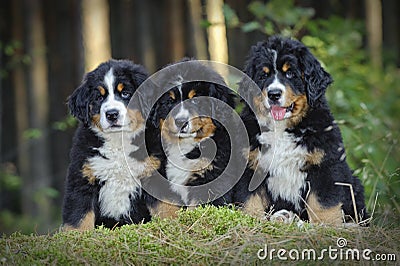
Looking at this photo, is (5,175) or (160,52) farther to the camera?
(160,52)

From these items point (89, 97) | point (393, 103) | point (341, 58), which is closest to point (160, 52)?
point (393, 103)

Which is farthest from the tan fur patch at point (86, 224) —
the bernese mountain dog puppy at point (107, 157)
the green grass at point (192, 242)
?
the green grass at point (192, 242)

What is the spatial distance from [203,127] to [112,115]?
76cm

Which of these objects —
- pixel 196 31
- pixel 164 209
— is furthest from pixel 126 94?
pixel 196 31

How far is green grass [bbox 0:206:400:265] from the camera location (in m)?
3.42

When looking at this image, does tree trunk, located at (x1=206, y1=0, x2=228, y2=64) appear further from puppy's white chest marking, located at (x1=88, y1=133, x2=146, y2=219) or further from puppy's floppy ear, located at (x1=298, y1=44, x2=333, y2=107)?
puppy's white chest marking, located at (x1=88, y1=133, x2=146, y2=219)

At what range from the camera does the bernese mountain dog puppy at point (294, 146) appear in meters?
4.47

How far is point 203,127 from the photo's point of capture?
4707 mm

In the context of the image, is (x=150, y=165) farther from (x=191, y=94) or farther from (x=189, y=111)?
(x=191, y=94)

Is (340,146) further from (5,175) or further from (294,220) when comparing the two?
(5,175)

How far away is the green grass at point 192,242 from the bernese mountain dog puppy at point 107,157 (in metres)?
0.75

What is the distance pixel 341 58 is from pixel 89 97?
16.8 ft

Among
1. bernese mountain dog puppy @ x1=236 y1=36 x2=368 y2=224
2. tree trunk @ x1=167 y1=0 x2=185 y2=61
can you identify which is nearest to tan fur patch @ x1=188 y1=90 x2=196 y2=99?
bernese mountain dog puppy @ x1=236 y1=36 x2=368 y2=224

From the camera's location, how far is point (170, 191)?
15.2 ft
